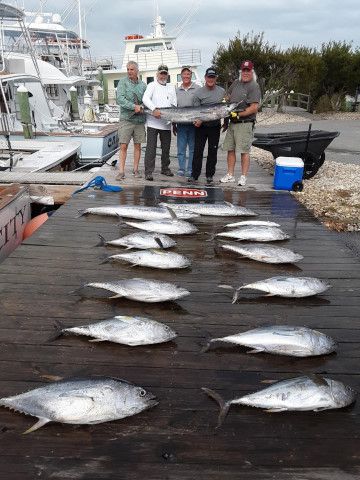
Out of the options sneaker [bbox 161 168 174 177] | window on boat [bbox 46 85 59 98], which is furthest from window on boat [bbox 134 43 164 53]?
sneaker [bbox 161 168 174 177]

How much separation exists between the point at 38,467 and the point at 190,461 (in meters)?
0.70

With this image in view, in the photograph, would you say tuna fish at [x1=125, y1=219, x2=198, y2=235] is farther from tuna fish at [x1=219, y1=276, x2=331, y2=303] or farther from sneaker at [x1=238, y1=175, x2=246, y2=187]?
sneaker at [x1=238, y1=175, x2=246, y2=187]

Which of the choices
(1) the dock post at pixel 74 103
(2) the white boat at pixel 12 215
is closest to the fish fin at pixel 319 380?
(2) the white boat at pixel 12 215

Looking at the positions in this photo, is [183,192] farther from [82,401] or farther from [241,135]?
[82,401]

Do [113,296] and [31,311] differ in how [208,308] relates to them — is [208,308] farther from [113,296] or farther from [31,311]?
[31,311]

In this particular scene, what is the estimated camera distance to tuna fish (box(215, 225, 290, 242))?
490 centimetres

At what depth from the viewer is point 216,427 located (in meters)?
2.29

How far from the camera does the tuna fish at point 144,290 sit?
11.5 feet

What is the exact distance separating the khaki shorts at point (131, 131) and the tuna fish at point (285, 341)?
5.19 meters

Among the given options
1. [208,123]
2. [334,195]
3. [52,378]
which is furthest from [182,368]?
[334,195]

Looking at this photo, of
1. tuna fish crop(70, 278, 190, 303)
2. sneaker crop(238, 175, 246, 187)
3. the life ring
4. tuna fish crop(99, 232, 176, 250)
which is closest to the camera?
tuna fish crop(70, 278, 190, 303)

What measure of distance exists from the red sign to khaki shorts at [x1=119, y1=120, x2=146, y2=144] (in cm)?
107

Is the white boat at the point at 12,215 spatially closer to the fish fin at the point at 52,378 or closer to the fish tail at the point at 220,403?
the fish fin at the point at 52,378

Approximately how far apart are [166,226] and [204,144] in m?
2.95
